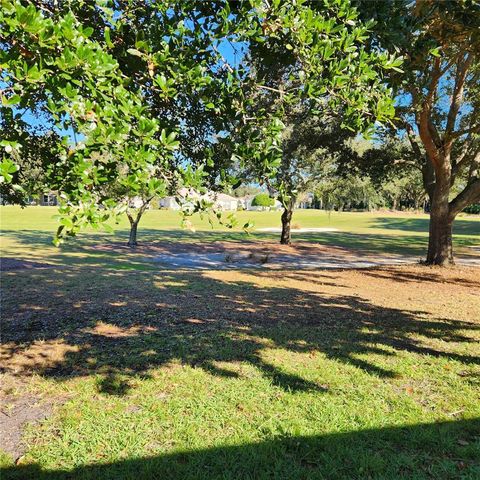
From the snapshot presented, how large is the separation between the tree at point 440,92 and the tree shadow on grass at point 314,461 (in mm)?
3656

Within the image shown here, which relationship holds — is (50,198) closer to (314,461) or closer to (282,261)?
(314,461)

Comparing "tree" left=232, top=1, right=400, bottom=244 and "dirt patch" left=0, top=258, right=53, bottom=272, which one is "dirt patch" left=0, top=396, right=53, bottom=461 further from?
"dirt patch" left=0, top=258, right=53, bottom=272

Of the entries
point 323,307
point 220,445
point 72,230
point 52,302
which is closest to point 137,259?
point 52,302

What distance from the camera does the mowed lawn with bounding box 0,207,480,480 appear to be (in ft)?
11.3

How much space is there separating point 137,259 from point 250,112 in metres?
15.2

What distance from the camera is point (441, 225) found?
14633 mm

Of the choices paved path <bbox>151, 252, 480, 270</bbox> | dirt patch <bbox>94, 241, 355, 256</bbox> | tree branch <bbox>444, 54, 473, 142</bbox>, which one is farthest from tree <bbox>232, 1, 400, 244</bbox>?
dirt patch <bbox>94, 241, 355, 256</bbox>

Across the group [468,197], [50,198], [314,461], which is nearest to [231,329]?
[314,461]

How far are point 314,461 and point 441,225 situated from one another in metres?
13.2

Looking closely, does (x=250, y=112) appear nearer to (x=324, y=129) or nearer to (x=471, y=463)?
(x=471, y=463)

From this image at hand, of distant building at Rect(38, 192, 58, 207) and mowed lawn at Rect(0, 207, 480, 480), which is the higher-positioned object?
distant building at Rect(38, 192, 58, 207)

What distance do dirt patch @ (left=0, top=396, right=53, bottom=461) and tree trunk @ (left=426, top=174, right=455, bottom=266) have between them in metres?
13.7

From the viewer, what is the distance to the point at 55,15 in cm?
302

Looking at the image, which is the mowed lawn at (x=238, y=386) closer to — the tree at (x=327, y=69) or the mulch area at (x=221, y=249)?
the tree at (x=327, y=69)
